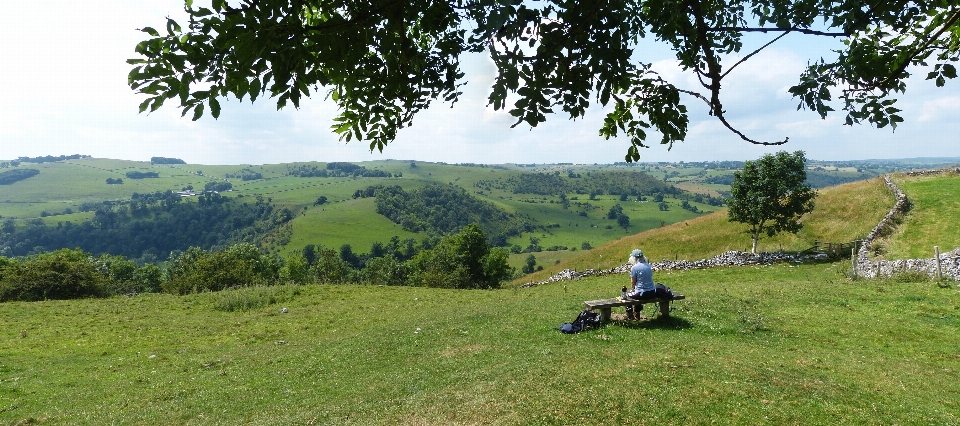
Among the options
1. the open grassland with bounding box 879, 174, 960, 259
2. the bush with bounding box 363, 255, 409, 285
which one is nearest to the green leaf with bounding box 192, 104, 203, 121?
the open grassland with bounding box 879, 174, 960, 259

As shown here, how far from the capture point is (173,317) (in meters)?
23.8

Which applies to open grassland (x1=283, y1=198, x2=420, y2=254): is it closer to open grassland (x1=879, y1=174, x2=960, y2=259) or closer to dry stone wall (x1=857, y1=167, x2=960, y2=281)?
dry stone wall (x1=857, y1=167, x2=960, y2=281)

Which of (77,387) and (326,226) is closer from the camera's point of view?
(77,387)

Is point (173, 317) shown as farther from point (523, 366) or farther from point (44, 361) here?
point (523, 366)

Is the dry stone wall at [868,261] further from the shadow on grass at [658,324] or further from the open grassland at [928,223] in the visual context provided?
the shadow on grass at [658,324]

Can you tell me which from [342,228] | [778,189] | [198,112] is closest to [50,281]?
[198,112]

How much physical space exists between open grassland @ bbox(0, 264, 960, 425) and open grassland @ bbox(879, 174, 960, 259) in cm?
1170

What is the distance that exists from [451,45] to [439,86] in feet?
1.30

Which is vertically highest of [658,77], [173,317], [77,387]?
[658,77]

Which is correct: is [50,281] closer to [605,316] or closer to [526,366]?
[526,366]

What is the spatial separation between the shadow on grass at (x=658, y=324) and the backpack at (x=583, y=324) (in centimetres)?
44

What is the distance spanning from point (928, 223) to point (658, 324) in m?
29.9

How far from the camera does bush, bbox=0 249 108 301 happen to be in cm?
3209

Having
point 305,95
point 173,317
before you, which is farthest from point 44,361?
point 305,95
